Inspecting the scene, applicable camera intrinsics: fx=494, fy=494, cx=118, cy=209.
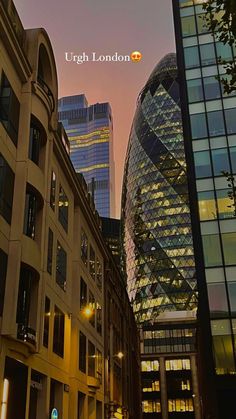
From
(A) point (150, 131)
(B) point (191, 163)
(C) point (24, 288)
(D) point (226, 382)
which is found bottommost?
(D) point (226, 382)

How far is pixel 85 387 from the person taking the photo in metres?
39.9

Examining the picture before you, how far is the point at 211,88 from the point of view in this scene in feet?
157

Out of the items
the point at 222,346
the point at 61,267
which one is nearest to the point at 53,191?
the point at 61,267

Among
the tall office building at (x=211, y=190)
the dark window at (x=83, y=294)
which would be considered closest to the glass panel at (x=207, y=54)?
the tall office building at (x=211, y=190)

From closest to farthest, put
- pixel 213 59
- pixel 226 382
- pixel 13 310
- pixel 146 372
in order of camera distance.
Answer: pixel 13 310, pixel 226 382, pixel 213 59, pixel 146 372

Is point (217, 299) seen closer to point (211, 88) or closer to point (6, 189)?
point (211, 88)

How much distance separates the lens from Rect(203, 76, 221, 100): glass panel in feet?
156

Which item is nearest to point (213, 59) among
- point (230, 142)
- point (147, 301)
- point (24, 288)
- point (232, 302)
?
point (230, 142)

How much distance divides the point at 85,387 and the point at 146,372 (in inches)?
4032

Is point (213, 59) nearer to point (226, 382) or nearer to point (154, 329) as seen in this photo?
point (226, 382)

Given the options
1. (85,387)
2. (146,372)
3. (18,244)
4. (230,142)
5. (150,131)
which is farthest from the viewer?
(150,131)

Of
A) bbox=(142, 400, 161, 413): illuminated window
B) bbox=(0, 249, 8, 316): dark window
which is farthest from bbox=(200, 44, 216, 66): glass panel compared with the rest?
bbox=(142, 400, 161, 413): illuminated window

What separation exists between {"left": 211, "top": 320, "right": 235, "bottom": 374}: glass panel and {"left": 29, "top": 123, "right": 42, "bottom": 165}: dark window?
66.1 ft

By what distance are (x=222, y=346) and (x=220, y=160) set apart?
16.4 m
